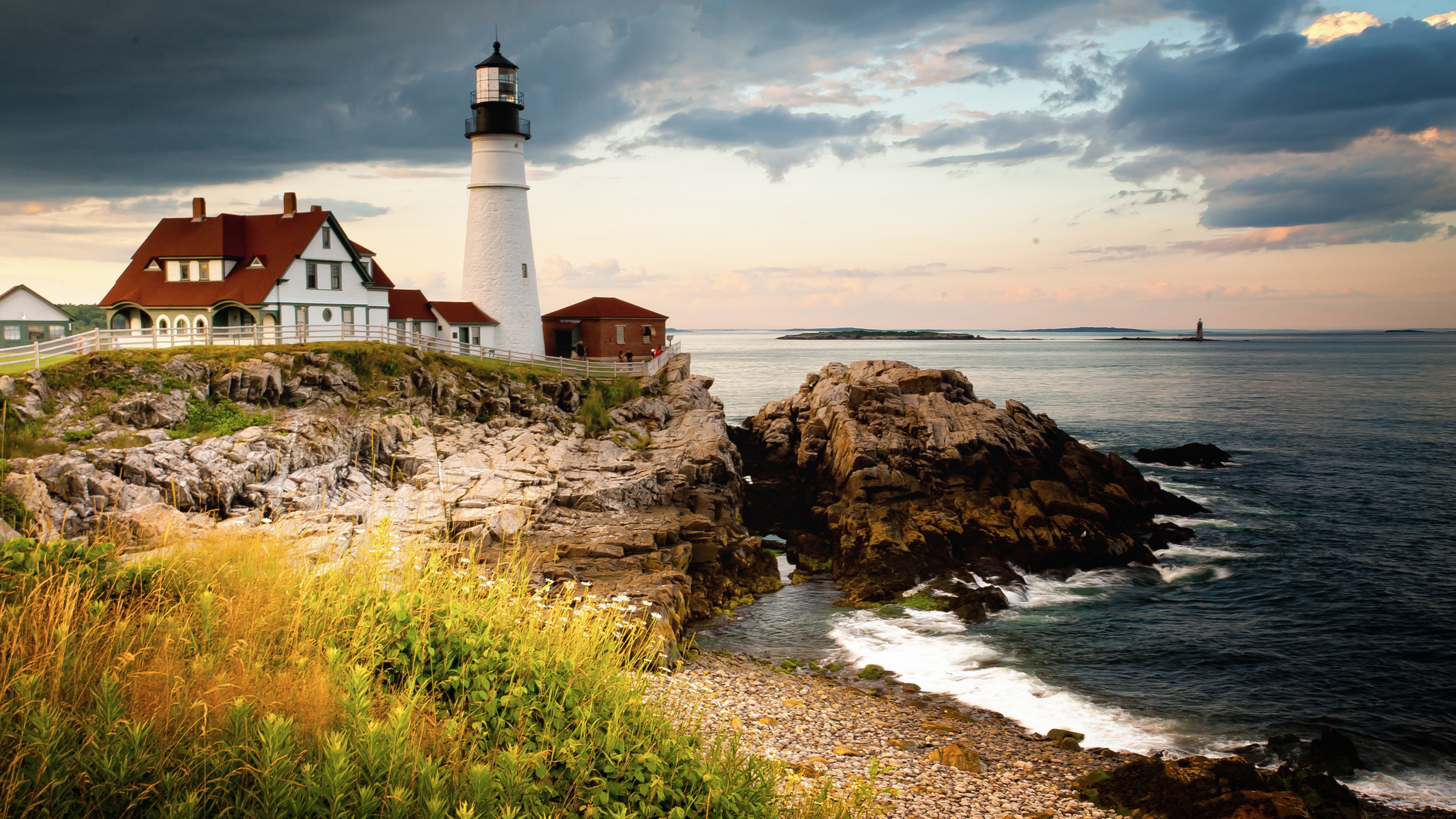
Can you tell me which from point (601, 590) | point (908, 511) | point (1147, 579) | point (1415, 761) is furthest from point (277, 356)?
point (1415, 761)

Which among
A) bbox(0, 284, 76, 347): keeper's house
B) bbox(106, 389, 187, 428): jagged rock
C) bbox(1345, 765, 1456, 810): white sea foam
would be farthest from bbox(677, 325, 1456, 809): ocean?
bbox(0, 284, 76, 347): keeper's house

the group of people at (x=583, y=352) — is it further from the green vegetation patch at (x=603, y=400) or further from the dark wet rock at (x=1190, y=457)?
the dark wet rock at (x=1190, y=457)

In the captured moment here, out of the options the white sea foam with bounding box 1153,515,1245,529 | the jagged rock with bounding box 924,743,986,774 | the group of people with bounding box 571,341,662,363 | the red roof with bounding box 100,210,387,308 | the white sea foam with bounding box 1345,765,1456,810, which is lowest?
the white sea foam with bounding box 1345,765,1456,810

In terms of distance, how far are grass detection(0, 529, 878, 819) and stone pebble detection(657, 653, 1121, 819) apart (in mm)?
2163

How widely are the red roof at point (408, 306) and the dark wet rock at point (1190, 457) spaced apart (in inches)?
1455

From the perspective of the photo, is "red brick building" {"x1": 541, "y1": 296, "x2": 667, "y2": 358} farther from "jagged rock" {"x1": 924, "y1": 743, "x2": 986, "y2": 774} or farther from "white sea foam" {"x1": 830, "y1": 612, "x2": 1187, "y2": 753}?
A: "jagged rock" {"x1": 924, "y1": 743, "x2": 986, "y2": 774}

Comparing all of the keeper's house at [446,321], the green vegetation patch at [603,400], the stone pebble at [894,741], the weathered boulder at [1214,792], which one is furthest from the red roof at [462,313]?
the weathered boulder at [1214,792]

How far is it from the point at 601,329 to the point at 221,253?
1845 centimetres

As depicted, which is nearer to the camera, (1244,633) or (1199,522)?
(1244,633)

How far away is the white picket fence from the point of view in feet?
81.9

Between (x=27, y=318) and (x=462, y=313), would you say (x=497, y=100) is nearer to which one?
(x=462, y=313)

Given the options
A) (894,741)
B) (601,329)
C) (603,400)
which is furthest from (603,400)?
(894,741)

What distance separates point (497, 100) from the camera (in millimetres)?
38562

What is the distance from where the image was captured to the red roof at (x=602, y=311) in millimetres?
46219
